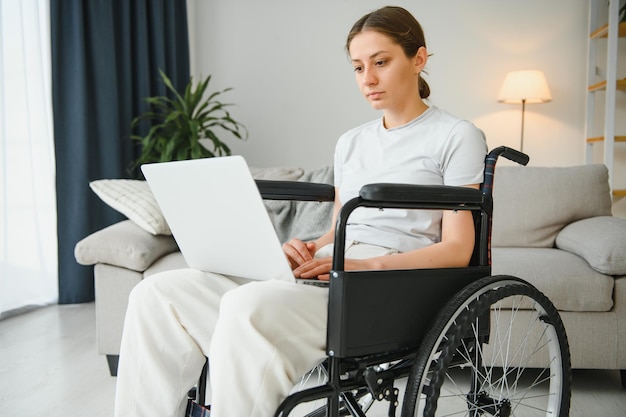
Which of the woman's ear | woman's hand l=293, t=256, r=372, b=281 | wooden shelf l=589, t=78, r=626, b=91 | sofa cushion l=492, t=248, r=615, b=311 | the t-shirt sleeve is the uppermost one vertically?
wooden shelf l=589, t=78, r=626, b=91

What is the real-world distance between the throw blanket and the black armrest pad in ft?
4.14

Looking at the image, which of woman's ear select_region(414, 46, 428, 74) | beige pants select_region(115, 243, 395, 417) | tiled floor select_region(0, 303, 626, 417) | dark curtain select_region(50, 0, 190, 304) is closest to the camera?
beige pants select_region(115, 243, 395, 417)

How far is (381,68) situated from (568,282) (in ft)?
3.33

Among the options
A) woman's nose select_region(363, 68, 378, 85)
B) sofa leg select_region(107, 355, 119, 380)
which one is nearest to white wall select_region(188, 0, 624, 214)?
sofa leg select_region(107, 355, 119, 380)

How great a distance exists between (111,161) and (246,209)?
8.39 ft

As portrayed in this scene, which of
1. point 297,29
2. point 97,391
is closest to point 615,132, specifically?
point 297,29

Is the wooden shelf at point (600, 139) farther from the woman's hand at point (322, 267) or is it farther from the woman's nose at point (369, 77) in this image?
the woman's hand at point (322, 267)

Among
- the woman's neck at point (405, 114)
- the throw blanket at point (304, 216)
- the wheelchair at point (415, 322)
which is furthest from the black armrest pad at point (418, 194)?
the throw blanket at point (304, 216)

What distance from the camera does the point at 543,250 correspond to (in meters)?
2.34

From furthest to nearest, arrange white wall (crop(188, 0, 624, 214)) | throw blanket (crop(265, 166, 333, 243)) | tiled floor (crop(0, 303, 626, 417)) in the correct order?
1. white wall (crop(188, 0, 624, 214))
2. throw blanket (crop(265, 166, 333, 243))
3. tiled floor (crop(0, 303, 626, 417))

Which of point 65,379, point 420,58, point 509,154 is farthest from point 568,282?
point 65,379

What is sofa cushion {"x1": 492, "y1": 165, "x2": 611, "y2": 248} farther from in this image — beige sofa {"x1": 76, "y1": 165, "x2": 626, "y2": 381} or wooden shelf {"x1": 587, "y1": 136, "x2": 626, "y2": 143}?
wooden shelf {"x1": 587, "y1": 136, "x2": 626, "y2": 143}

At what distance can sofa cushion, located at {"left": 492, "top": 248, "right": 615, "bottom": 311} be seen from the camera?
1.98 meters

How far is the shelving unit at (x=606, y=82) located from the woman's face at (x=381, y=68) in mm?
2652
